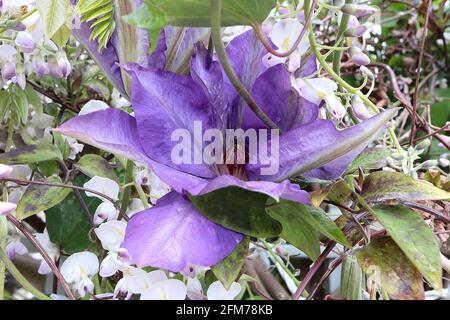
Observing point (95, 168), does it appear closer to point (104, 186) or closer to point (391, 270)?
point (104, 186)

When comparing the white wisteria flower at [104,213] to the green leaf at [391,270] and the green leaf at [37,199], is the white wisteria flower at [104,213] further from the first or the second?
the green leaf at [391,270]

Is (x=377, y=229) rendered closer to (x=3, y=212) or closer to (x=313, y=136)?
(x=313, y=136)

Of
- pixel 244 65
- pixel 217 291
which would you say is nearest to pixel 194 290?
pixel 217 291

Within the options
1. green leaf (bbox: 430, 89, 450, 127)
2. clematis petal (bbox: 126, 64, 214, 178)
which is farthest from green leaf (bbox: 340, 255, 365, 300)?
green leaf (bbox: 430, 89, 450, 127)

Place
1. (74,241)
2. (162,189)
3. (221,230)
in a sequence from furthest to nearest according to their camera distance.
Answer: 1. (74,241)
2. (162,189)
3. (221,230)
